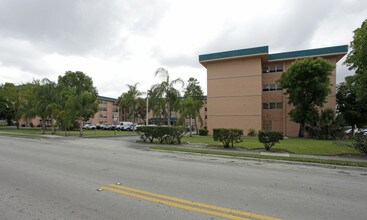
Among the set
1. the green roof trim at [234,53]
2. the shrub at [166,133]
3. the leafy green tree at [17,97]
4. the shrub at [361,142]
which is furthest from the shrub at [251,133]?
the leafy green tree at [17,97]

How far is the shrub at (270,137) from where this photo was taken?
1418 cm

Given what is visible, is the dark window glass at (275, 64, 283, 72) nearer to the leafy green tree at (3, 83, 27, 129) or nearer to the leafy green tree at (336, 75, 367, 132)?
the leafy green tree at (336, 75, 367, 132)

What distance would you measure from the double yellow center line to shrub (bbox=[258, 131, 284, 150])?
10.9m

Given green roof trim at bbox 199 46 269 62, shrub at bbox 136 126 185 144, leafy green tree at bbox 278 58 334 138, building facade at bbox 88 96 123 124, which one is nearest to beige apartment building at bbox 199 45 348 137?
green roof trim at bbox 199 46 269 62

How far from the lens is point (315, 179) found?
7.10 meters

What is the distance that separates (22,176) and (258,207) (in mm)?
6420

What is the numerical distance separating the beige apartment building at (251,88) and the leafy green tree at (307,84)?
3.96m

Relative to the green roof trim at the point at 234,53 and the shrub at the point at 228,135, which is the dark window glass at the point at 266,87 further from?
the shrub at the point at 228,135

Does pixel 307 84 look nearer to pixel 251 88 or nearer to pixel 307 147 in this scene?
pixel 251 88

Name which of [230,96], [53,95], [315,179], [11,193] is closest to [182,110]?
[230,96]

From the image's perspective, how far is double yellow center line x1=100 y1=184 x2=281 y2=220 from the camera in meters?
3.97

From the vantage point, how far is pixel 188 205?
14.5 feet

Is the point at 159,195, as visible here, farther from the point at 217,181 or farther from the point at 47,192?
the point at 47,192

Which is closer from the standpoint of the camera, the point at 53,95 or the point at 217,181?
the point at 217,181
